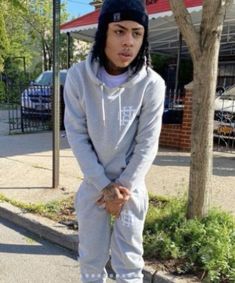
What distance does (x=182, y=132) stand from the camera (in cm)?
791

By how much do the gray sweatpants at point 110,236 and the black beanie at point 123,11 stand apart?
935mm

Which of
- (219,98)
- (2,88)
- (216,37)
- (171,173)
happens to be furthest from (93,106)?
(2,88)

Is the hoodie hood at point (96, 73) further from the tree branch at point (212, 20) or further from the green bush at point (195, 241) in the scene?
the green bush at point (195, 241)

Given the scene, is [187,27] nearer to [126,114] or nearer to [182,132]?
[126,114]

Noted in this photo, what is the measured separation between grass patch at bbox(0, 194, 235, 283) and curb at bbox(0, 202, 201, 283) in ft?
0.32

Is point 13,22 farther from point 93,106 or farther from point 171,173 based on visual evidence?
point 93,106

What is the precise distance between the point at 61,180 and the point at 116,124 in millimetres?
3564

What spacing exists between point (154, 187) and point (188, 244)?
2018 millimetres

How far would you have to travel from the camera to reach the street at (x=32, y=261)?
3.23 m

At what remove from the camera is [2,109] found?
19.0 metres

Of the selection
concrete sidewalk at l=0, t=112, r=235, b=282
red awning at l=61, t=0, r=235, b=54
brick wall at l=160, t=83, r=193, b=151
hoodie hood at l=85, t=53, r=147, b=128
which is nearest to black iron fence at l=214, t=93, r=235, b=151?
concrete sidewalk at l=0, t=112, r=235, b=282

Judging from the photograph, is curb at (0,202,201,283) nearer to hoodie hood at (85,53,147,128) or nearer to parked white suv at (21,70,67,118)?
hoodie hood at (85,53,147,128)

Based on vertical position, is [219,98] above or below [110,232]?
above

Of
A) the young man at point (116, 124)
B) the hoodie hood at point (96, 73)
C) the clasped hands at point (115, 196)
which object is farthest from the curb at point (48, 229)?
the hoodie hood at point (96, 73)
